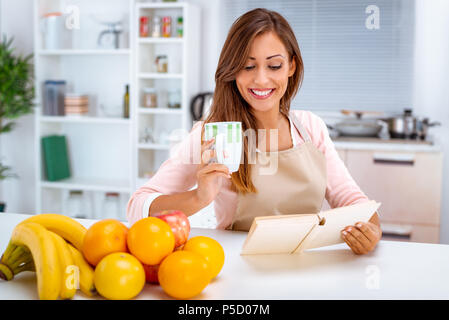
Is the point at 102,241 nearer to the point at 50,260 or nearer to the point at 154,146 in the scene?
the point at 50,260

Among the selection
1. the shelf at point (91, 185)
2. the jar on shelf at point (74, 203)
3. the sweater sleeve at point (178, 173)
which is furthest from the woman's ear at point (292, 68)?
the jar on shelf at point (74, 203)

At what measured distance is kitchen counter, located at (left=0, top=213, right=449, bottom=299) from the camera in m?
0.86

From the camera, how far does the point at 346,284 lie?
916 mm

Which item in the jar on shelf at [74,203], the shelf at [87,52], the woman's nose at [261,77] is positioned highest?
the shelf at [87,52]

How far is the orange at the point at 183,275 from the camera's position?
796mm

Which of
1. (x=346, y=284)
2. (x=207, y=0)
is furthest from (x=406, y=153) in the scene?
(x=346, y=284)

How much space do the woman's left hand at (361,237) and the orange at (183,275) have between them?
16.3 inches

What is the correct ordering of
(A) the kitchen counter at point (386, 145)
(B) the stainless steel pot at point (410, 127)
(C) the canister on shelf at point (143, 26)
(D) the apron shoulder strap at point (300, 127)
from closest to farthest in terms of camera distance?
(D) the apron shoulder strap at point (300, 127)
(A) the kitchen counter at point (386, 145)
(B) the stainless steel pot at point (410, 127)
(C) the canister on shelf at point (143, 26)

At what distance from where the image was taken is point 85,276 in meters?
0.82

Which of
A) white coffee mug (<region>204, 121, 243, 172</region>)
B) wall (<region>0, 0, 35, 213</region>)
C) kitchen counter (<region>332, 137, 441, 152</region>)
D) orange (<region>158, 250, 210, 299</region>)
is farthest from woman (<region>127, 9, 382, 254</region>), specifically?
wall (<region>0, 0, 35, 213</region>)

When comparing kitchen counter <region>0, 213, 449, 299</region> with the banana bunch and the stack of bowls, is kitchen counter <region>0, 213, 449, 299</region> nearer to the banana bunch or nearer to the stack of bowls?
the banana bunch

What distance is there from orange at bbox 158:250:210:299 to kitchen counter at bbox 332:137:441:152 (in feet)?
7.62

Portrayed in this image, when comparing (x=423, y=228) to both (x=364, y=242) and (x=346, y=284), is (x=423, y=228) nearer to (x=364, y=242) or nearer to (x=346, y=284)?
(x=364, y=242)

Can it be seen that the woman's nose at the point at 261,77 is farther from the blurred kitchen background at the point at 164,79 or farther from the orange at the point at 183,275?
the blurred kitchen background at the point at 164,79
